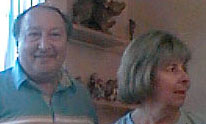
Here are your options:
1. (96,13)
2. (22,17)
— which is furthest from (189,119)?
(96,13)

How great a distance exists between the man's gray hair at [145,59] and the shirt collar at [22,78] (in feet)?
1.01

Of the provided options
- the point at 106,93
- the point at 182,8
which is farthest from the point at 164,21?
the point at 106,93

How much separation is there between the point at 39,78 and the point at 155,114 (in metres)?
0.48

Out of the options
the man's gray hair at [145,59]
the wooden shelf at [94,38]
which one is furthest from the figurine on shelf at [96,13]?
the man's gray hair at [145,59]

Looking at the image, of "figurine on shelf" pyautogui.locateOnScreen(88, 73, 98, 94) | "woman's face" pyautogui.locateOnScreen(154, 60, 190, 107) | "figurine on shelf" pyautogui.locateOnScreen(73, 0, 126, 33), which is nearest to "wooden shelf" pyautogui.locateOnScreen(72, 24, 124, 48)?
"figurine on shelf" pyautogui.locateOnScreen(73, 0, 126, 33)

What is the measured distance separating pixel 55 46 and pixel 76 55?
110 cm

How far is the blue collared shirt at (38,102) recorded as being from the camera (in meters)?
1.78

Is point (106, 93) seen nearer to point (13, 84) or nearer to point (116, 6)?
point (116, 6)

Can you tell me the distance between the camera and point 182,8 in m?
3.42

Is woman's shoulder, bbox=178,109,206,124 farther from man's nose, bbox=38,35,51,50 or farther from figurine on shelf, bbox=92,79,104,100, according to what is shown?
figurine on shelf, bbox=92,79,104,100

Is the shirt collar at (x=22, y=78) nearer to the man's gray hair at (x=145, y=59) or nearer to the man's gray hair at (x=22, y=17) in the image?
the man's gray hair at (x=22, y=17)

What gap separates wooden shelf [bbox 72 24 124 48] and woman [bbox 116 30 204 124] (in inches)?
43.8

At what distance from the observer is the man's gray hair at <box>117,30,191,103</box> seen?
158 centimetres

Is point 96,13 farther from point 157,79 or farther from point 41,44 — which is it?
point 157,79
